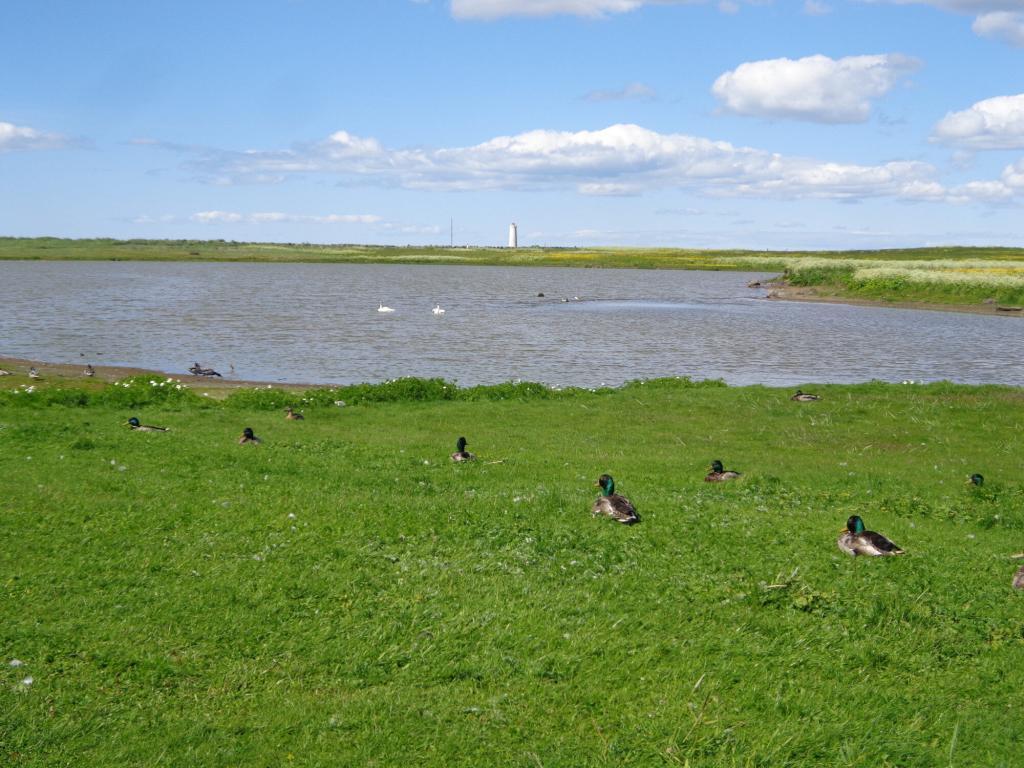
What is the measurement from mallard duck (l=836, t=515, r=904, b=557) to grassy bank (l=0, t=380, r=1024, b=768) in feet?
0.81

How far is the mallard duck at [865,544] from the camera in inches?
487

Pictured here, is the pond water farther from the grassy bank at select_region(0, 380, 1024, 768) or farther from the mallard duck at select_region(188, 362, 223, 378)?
the grassy bank at select_region(0, 380, 1024, 768)

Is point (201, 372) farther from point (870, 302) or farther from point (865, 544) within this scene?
point (870, 302)

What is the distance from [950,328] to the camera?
214 feet

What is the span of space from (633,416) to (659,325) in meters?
42.6

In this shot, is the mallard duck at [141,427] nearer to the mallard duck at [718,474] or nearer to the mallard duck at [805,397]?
the mallard duck at [718,474]

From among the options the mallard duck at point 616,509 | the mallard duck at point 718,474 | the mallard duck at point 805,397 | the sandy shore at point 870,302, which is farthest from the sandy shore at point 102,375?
the sandy shore at point 870,302

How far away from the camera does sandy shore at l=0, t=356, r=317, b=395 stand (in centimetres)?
3451

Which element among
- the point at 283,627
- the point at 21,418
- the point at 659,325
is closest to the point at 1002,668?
the point at 283,627

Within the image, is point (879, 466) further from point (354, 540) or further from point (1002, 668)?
point (354, 540)

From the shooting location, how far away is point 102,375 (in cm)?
3759

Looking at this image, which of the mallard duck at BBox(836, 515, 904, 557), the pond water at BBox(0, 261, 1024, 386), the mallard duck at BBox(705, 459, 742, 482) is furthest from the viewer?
the pond water at BBox(0, 261, 1024, 386)

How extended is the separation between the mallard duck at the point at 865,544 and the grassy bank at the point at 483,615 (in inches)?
9.8

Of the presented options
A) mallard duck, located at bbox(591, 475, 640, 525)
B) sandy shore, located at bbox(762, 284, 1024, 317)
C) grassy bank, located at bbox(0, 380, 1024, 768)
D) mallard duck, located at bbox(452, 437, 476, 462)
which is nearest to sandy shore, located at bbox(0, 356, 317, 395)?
mallard duck, located at bbox(452, 437, 476, 462)
